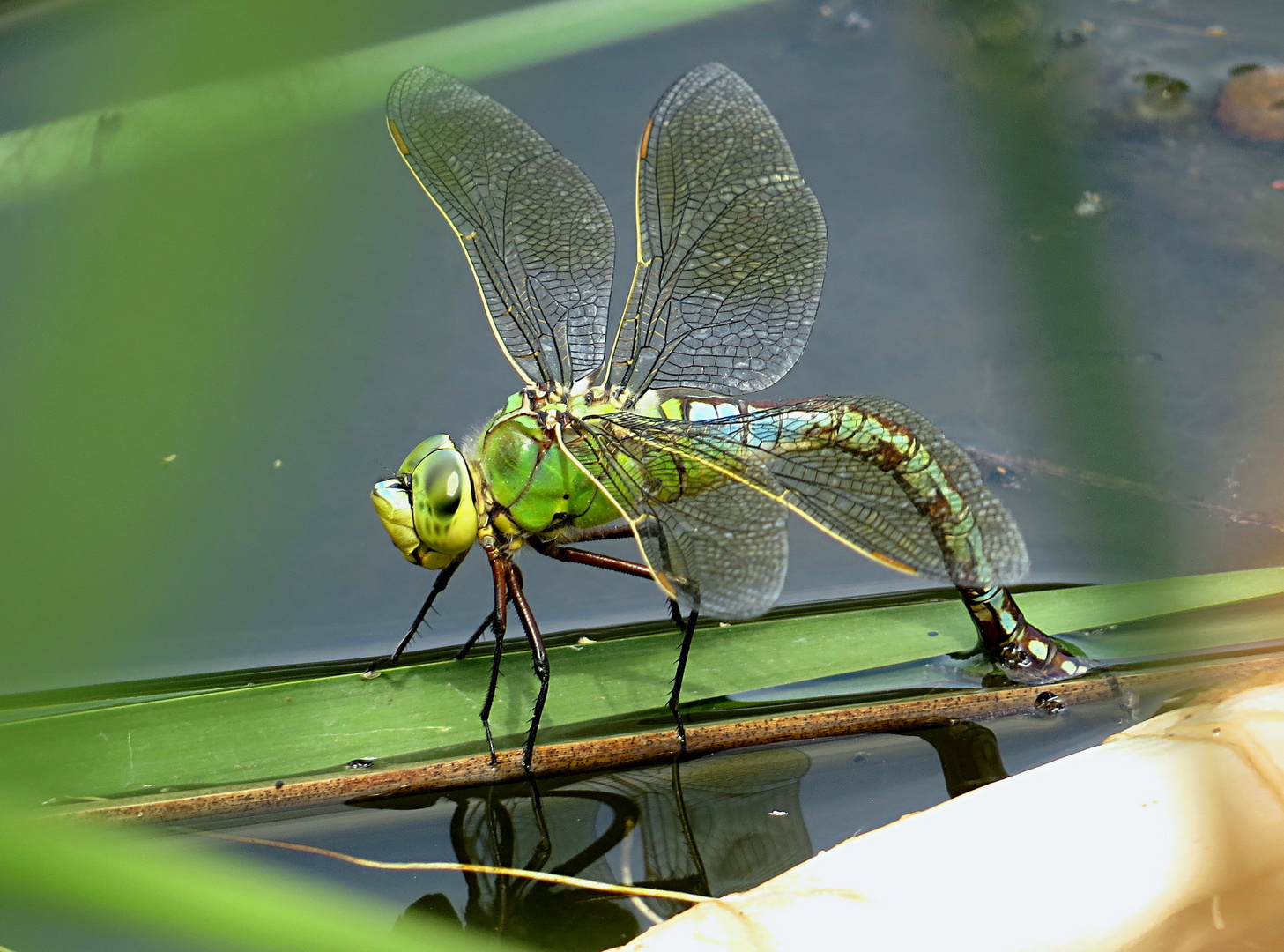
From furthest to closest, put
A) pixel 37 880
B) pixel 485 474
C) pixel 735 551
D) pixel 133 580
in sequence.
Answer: pixel 485 474 → pixel 735 551 → pixel 133 580 → pixel 37 880

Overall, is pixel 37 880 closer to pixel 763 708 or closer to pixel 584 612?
pixel 763 708

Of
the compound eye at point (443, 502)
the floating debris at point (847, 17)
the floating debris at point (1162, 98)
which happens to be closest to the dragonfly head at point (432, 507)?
the compound eye at point (443, 502)

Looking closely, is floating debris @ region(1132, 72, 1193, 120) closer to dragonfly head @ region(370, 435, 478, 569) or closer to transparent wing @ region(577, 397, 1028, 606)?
transparent wing @ region(577, 397, 1028, 606)

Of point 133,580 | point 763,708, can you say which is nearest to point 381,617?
point 763,708

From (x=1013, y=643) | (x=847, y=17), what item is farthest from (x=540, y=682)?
(x=847, y=17)

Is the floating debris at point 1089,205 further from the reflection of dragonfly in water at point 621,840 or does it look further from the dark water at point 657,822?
the reflection of dragonfly in water at point 621,840

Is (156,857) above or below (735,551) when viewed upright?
below

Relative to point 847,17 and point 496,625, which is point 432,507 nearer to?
point 496,625
